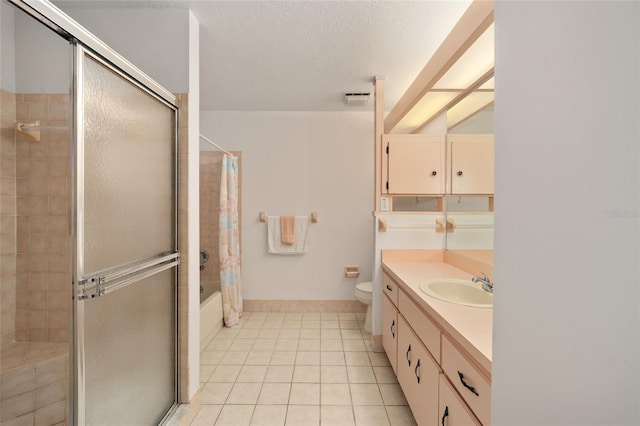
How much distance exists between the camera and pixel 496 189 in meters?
0.46

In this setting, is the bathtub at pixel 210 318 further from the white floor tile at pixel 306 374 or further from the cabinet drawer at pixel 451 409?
the cabinet drawer at pixel 451 409

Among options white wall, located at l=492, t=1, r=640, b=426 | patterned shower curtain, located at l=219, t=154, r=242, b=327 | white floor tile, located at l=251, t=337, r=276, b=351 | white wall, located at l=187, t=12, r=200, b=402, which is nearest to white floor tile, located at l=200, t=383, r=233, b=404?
white wall, located at l=187, t=12, r=200, b=402

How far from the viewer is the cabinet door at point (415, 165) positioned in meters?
A: 2.27

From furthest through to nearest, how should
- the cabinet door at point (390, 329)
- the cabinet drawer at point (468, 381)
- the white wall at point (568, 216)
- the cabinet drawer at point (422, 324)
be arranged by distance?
the cabinet door at point (390, 329)
the cabinet drawer at point (422, 324)
the cabinet drawer at point (468, 381)
the white wall at point (568, 216)

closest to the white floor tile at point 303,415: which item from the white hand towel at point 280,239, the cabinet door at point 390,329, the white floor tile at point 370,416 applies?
the white floor tile at point 370,416

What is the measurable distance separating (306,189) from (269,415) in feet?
7.33

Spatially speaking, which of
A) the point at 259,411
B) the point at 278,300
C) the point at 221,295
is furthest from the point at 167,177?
the point at 278,300

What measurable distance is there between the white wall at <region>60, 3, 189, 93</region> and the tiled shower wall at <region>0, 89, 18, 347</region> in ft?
2.39

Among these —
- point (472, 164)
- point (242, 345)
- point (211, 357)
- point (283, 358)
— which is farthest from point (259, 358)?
point (472, 164)

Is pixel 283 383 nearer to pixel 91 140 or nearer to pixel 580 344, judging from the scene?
pixel 91 140

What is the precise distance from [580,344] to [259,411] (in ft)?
6.11

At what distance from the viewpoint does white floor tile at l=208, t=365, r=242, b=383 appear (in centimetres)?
195

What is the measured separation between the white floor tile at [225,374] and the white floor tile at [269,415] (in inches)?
15.3

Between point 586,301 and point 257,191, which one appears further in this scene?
point 257,191
